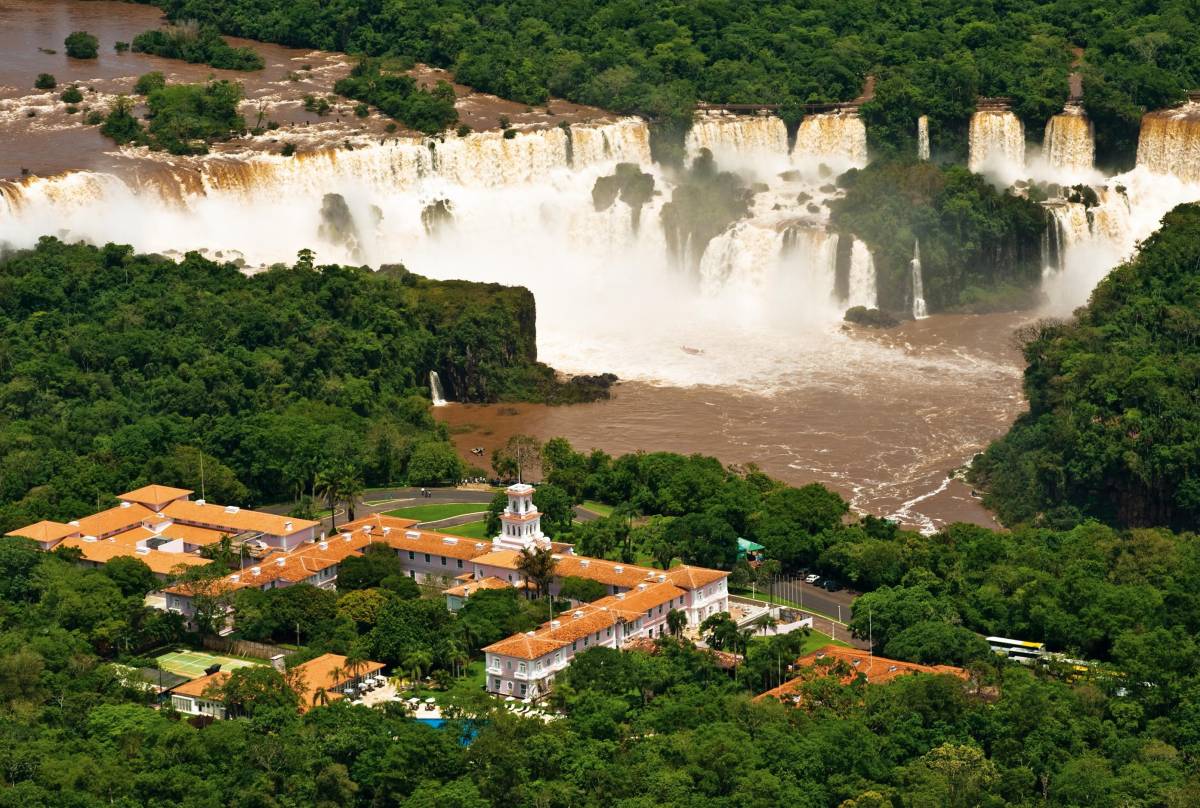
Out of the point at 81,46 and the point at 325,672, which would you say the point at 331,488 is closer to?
the point at 325,672

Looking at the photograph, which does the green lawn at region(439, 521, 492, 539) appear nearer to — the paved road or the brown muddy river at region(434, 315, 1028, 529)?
the brown muddy river at region(434, 315, 1028, 529)

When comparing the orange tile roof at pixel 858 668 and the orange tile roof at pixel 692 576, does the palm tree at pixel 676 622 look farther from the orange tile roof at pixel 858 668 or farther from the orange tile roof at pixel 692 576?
the orange tile roof at pixel 858 668

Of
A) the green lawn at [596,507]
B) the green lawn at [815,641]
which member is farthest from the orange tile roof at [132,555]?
the green lawn at [815,641]

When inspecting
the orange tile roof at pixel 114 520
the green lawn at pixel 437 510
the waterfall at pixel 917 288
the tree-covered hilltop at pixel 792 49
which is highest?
the tree-covered hilltop at pixel 792 49

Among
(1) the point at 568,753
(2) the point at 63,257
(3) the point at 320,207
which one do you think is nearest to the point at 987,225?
(3) the point at 320,207

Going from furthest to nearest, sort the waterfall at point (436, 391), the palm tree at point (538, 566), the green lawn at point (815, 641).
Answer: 1. the waterfall at point (436, 391)
2. the palm tree at point (538, 566)
3. the green lawn at point (815, 641)

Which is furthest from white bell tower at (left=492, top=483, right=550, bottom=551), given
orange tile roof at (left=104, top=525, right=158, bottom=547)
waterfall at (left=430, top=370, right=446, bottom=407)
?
waterfall at (left=430, top=370, right=446, bottom=407)

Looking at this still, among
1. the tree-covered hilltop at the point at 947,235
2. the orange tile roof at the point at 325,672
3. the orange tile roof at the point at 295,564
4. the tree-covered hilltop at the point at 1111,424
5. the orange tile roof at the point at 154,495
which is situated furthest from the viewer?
the tree-covered hilltop at the point at 947,235

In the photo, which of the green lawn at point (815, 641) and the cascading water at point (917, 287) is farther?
the cascading water at point (917, 287)
